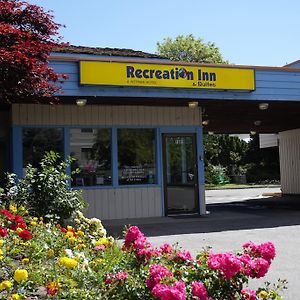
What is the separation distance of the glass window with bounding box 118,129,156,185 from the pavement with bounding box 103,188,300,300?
1230 mm

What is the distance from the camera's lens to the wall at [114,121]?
41.4 ft

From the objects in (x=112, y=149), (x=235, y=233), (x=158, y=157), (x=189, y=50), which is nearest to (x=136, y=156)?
(x=158, y=157)

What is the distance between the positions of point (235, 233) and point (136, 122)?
475 centimetres

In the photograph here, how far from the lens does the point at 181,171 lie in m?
14.0

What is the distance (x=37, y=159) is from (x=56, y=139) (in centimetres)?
73

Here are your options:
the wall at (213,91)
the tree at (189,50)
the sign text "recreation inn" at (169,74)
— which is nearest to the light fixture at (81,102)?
the wall at (213,91)

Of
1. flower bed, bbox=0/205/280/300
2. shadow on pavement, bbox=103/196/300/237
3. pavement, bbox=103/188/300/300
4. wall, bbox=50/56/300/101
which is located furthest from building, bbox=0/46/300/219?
flower bed, bbox=0/205/280/300

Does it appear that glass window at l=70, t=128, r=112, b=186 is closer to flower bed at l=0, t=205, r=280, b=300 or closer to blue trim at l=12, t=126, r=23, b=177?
blue trim at l=12, t=126, r=23, b=177

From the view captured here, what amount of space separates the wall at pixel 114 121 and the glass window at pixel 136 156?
0.78ft

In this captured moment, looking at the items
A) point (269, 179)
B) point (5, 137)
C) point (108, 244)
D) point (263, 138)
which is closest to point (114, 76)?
point (5, 137)

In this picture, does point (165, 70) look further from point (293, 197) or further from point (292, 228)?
point (293, 197)

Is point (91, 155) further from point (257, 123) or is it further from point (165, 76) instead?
point (257, 123)

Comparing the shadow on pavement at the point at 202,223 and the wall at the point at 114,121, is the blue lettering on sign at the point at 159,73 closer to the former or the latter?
the wall at the point at 114,121

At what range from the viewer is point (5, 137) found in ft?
46.0
